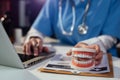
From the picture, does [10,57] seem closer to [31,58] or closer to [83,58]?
[31,58]

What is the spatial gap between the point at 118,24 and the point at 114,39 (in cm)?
8

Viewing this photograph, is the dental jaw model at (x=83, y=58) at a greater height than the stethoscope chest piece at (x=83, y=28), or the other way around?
the stethoscope chest piece at (x=83, y=28)

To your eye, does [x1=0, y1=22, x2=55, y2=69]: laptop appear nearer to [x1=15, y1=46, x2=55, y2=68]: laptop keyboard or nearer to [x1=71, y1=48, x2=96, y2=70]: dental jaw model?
[x1=15, y1=46, x2=55, y2=68]: laptop keyboard

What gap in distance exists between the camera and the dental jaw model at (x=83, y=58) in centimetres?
80

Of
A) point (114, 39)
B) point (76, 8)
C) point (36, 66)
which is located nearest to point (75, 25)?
point (76, 8)

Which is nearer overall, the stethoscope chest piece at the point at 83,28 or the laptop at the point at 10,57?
the laptop at the point at 10,57

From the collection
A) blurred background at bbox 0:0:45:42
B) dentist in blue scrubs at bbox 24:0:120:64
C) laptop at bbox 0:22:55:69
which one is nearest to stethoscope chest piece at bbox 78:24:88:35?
dentist in blue scrubs at bbox 24:0:120:64

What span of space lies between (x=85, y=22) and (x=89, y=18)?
0.03 meters

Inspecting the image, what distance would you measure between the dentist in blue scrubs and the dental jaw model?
1.00ft

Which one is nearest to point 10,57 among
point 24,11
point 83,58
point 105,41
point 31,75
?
point 31,75

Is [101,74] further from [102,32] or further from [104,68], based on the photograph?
[102,32]

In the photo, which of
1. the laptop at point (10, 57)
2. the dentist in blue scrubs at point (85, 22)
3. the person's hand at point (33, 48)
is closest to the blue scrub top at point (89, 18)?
the dentist in blue scrubs at point (85, 22)

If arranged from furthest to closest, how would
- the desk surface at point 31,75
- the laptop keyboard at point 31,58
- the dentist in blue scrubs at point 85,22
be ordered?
the dentist in blue scrubs at point 85,22 → the laptop keyboard at point 31,58 → the desk surface at point 31,75

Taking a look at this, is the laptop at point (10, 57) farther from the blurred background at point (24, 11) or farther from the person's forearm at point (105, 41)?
the blurred background at point (24, 11)
